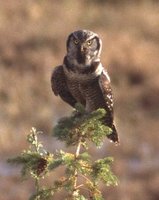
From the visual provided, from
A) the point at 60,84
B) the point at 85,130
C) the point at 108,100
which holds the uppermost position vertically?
the point at 60,84

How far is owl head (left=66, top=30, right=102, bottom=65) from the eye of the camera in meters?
5.38

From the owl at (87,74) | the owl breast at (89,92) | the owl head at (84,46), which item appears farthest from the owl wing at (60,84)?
the owl head at (84,46)

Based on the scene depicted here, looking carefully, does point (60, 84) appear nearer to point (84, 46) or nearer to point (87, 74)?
point (87, 74)

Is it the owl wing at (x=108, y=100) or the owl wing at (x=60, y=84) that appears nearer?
the owl wing at (x=108, y=100)

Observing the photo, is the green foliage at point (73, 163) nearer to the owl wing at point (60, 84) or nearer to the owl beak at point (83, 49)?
the owl beak at point (83, 49)

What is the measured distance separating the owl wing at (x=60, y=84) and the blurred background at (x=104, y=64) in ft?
18.2

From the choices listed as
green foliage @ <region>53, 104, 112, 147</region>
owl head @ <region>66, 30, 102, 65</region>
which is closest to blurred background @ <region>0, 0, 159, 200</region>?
owl head @ <region>66, 30, 102, 65</region>

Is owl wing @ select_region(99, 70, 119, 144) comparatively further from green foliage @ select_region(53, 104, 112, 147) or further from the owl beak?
green foliage @ select_region(53, 104, 112, 147)

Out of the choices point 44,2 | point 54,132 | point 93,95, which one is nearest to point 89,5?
point 44,2

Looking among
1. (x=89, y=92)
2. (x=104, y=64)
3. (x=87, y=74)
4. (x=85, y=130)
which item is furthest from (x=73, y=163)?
(x=104, y=64)

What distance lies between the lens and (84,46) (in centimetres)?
545

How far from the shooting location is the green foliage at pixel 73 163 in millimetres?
3729

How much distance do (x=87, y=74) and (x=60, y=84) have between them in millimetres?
413

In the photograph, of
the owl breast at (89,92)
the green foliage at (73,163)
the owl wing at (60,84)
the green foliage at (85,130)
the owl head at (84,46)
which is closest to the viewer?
the green foliage at (73,163)
